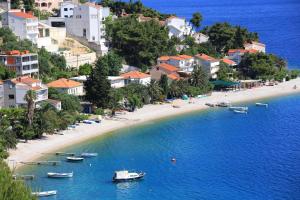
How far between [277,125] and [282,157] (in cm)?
1087

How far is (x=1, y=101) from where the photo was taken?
54938mm

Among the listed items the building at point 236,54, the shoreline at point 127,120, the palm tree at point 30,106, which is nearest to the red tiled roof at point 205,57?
the shoreline at point 127,120

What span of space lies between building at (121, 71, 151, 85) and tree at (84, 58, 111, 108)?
6288 millimetres

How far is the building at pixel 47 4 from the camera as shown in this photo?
79.7 m

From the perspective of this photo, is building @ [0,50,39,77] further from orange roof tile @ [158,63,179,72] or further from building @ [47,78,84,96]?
orange roof tile @ [158,63,179,72]

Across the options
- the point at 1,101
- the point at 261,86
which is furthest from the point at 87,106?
the point at 261,86

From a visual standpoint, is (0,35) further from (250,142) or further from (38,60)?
(250,142)

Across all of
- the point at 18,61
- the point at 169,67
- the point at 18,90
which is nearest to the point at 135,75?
the point at 169,67

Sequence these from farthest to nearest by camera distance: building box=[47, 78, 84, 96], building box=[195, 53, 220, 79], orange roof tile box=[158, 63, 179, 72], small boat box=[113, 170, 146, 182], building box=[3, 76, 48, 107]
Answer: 1. building box=[195, 53, 220, 79]
2. orange roof tile box=[158, 63, 179, 72]
3. building box=[47, 78, 84, 96]
4. building box=[3, 76, 48, 107]
5. small boat box=[113, 170, 146, 182]

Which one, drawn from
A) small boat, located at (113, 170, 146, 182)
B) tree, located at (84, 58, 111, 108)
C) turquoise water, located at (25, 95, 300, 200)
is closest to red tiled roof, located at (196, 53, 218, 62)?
turquoise water, located at (25, 95, 300, 200)

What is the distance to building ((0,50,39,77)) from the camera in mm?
59031

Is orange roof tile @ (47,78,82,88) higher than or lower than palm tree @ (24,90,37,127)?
higher

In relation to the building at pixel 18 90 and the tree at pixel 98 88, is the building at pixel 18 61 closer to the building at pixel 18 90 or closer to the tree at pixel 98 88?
the building at pixel 18 90

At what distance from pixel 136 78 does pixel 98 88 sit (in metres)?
7.74
